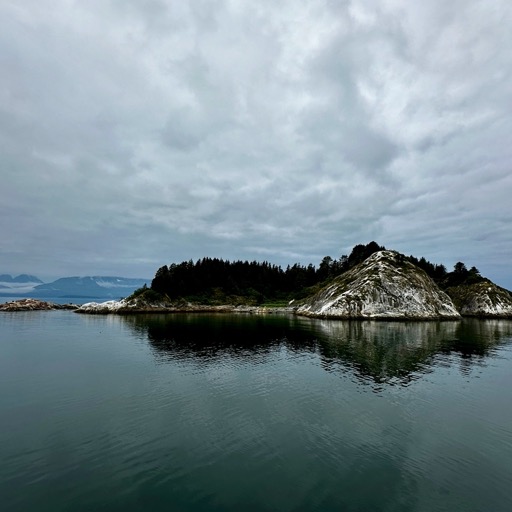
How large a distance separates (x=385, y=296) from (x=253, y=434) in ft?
459

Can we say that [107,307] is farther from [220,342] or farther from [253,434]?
[253,434]

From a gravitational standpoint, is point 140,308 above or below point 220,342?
above

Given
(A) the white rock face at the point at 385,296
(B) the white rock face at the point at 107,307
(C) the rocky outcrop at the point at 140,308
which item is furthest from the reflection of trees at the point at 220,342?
(B) the white rock face at the point at 107,307

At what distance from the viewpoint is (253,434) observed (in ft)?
93.4

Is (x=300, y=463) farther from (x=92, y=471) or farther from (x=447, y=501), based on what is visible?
(x=92, y=471)

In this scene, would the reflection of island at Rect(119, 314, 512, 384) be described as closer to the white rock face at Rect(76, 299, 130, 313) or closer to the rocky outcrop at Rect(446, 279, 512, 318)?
the white rock face at Rect(76, 299, 130, 313)

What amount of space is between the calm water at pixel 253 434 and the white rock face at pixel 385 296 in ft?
305

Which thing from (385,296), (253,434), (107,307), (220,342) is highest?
(385,296)

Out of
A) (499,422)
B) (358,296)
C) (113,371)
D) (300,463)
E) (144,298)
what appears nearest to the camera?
(300,463)

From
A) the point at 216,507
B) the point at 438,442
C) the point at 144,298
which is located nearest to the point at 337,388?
the point at 438,442

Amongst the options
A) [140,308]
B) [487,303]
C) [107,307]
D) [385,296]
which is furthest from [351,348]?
[487,303]

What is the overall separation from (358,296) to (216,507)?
475 ft

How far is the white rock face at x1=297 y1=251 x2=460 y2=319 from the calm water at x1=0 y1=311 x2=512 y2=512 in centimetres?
9292

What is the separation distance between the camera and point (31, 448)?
24.9 metres
